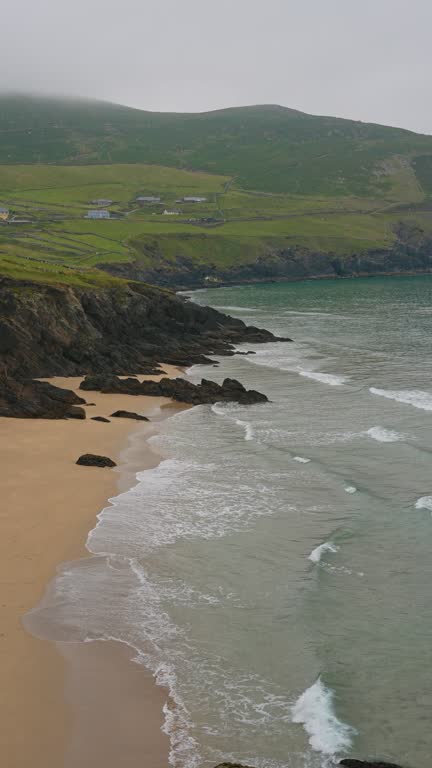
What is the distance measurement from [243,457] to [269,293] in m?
119

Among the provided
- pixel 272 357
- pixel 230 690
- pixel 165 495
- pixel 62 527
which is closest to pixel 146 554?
pixel 62 527

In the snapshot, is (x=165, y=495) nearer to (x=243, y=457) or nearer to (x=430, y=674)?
(x=243, y=457)

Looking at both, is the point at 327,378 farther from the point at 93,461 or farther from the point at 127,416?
the point at 93,461

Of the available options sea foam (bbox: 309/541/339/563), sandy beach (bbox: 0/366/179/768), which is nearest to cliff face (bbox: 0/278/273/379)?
sandy beach (bbox: 0/366/179/768)

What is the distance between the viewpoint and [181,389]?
163ft

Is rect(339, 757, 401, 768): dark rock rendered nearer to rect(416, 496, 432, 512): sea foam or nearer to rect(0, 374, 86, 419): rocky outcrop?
rect(416, 496, 432, 512): sea foam

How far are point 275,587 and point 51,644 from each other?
6065 mm

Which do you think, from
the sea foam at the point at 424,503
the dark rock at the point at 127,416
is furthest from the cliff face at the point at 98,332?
the sea foam at the point at 424,503

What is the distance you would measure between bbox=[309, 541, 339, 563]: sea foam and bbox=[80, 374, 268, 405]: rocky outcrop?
81.2ft

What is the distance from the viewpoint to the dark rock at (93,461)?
107ft

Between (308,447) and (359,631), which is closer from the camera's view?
(359,631)

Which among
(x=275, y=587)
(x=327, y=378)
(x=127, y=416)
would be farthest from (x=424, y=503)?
(x=327, y=378)

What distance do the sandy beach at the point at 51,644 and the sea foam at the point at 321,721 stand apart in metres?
2.54

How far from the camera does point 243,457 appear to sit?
34844 mm
